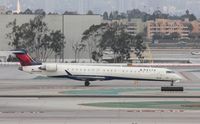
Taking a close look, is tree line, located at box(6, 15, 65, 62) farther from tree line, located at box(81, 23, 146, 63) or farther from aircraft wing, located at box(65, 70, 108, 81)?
aircraft wing, located at box(65, 70, 108, 81)

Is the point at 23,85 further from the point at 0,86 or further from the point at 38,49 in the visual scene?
the point at 38,49

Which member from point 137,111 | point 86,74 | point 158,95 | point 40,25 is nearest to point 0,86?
point 86,74

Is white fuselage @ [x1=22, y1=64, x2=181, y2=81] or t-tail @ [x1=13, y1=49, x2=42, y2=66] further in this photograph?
t-tail @ [x1=13, y1=49, x2=42, y2=66]

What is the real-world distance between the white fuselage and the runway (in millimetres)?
1279

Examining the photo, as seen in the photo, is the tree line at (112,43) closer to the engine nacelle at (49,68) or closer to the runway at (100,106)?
the engine nacelle at (49,68)

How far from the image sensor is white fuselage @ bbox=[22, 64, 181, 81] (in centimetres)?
6800

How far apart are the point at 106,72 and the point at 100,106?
22861 mm

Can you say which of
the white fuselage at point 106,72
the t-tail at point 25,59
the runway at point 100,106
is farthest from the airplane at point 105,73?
the runway at point 100,106

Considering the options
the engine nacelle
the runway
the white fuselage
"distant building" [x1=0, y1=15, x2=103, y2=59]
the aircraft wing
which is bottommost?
the runway

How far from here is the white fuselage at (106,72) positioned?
6800 cm

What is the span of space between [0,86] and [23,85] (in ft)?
9.43

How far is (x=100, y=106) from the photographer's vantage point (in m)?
46.0

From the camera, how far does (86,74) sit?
226 feet

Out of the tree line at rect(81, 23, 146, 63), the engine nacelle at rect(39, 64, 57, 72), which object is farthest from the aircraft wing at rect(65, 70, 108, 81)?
the tree line at rect(81, 23, 146, 63)
